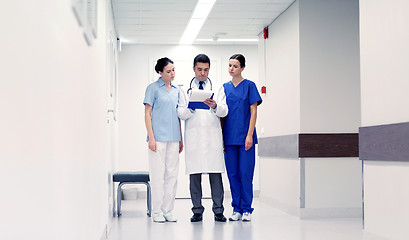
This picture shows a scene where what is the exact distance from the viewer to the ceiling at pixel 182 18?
229 inches

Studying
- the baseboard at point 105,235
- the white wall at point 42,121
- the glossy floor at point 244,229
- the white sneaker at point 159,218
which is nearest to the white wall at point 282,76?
the glossy floor at point 244,229

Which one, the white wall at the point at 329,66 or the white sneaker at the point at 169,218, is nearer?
the white sneaker at the point at 169,218

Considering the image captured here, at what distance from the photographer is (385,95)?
3559mm

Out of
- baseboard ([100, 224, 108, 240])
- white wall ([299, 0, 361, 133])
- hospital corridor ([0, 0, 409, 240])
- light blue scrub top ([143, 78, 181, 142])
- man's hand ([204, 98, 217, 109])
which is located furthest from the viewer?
white wall ([299, 0, 361, 133])

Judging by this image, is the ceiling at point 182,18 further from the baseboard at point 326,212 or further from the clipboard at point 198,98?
the baseboard at point 326,212

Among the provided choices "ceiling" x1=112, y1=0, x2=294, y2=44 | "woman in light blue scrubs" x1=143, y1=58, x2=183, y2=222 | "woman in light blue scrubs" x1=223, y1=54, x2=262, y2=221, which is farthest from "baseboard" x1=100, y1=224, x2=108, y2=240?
"ceiling" x1=112, y1=0, x2=294, y2=44

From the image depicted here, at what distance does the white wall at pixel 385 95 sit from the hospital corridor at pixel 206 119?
0.01 metres

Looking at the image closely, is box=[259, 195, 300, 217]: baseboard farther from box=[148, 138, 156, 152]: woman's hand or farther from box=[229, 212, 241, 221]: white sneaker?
box=[148, 138, 156, 152]: woman's hand

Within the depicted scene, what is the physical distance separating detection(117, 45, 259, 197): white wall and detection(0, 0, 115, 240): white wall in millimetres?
5592

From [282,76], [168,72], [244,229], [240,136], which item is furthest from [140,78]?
[244,229]

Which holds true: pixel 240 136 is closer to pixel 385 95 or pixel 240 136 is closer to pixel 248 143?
pixel 248 143

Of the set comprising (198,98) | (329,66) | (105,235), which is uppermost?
(329,66)

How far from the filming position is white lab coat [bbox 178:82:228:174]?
16.0ft

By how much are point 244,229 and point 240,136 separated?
0.89m
